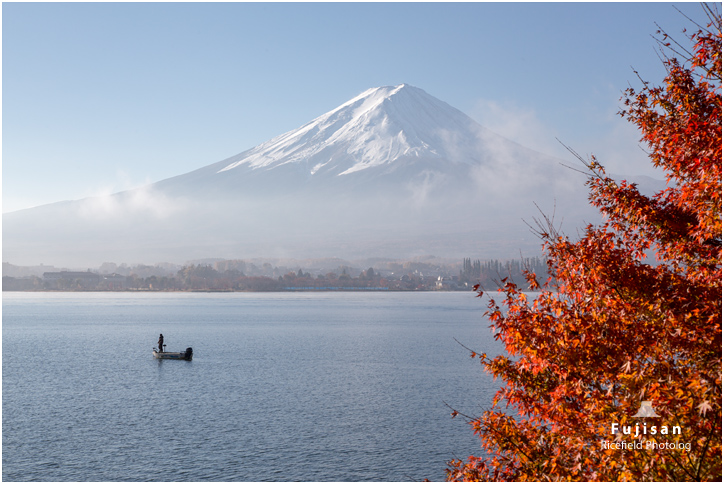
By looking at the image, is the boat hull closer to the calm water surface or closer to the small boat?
the small boat

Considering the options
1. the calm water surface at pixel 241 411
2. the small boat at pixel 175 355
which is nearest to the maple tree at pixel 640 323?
the calm water surface at pixel 241 411

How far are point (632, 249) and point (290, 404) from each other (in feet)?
98.0

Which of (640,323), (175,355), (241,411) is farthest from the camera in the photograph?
(175,355)

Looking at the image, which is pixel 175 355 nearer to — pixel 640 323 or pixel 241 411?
pixel 241 411

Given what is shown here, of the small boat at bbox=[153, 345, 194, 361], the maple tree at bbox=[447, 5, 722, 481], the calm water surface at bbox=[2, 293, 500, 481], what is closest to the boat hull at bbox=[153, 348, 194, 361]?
the small boat at bbox=[153, 345, 194, 361]

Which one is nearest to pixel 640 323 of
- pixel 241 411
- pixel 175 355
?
pixel 241 411

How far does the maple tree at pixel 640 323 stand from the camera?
305 inches

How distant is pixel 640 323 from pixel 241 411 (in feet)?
96.1

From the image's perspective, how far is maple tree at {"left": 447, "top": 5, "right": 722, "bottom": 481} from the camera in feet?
25.4

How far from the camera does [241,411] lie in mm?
34844

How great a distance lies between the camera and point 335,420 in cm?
3259

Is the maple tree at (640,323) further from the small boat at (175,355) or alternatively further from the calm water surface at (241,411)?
the small boat at (175,355)

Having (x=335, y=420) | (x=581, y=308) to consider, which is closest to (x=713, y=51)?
(x=581, y=308)

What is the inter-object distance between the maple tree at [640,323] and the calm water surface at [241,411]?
49.4ft
